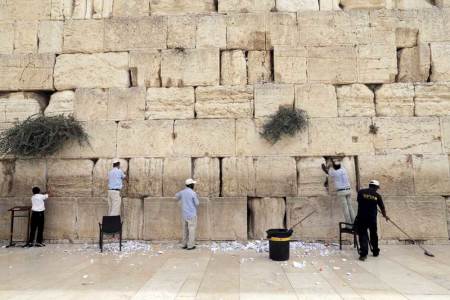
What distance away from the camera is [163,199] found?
307 inches

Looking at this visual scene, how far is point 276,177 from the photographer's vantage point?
25.6 feet

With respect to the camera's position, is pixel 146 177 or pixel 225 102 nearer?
pixel 146 177

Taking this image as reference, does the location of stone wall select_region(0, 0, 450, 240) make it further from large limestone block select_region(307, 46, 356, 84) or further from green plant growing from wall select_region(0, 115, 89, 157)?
green plant growing from wall select_region(0, 115, 89, 157)

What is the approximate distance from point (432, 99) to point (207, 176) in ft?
17.5

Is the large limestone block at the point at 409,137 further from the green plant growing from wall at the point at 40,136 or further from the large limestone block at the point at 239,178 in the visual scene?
the green plant growing from wall at the point at 40,136

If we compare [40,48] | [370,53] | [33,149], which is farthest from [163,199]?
[370,53]

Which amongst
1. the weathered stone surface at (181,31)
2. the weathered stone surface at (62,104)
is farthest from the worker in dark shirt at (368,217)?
the weathered stone surface at (62,104)

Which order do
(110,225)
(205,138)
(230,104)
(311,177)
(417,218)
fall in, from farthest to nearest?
(230,104)
(205,138)
(311,177)
(417,218)
(110,225)

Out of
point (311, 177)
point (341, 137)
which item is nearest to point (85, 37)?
point (311, 177)

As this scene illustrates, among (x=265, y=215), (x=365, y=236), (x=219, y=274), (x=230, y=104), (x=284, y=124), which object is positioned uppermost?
(x=230, y=104)

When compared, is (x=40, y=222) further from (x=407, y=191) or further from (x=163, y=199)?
(x=407, y=191)

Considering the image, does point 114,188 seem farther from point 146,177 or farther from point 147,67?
point 147,67

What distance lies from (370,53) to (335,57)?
0.81 meters

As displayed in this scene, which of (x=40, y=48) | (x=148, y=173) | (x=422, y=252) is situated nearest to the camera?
Result: (x=422, y=252)
